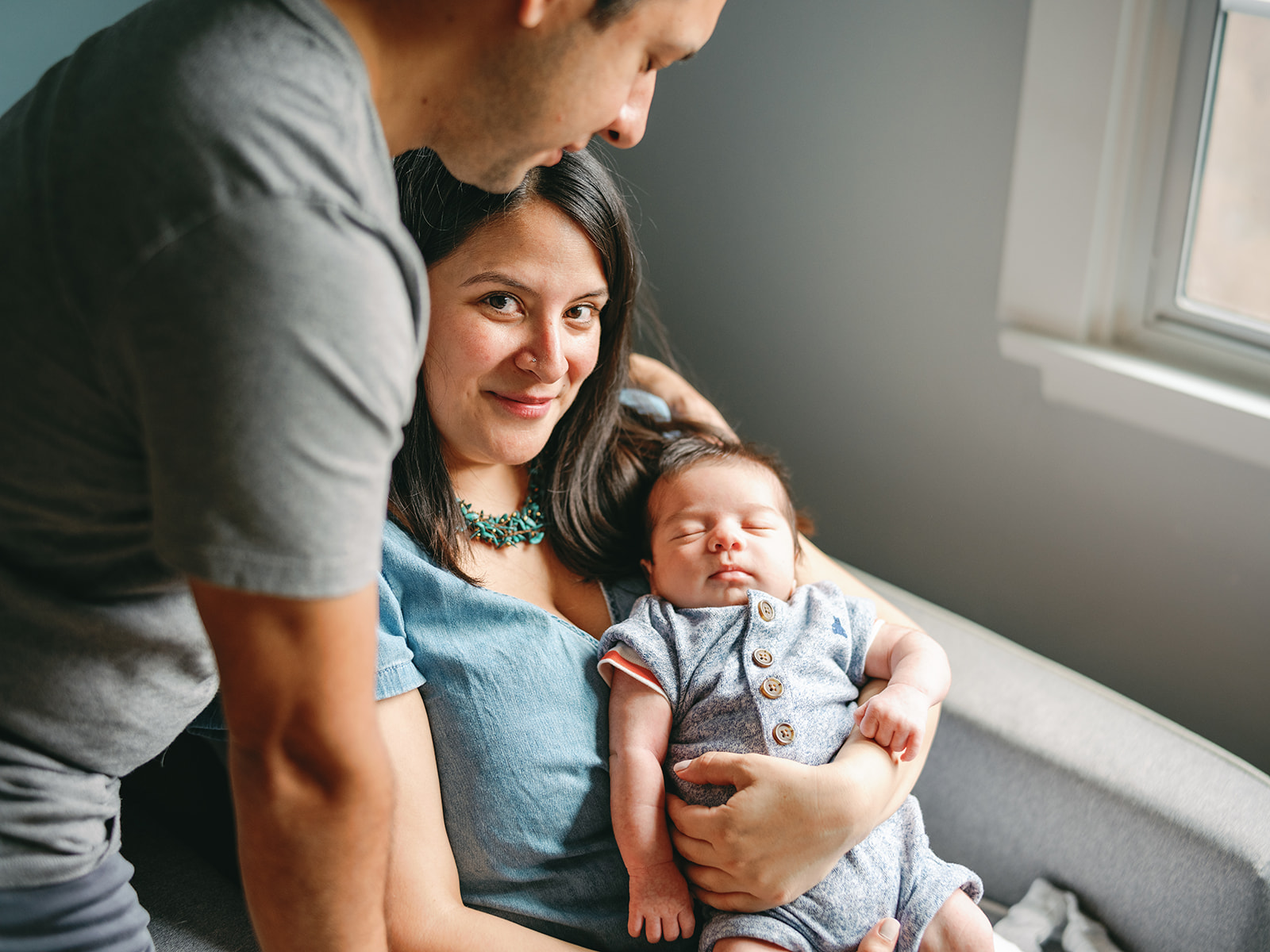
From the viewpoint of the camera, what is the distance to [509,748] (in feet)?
4.04

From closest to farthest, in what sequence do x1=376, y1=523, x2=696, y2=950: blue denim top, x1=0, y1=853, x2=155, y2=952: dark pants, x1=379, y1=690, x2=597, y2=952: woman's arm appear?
x1=0, y1=853, x2=155, y2=952: dark pants → x1=379, y1=690, x2=597, y2=952: woman's arm → x1=376, y1=523, x2=696, y2=950: blue denim top

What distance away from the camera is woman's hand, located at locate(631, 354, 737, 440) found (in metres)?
1.74

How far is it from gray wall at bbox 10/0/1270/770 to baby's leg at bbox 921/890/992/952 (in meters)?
0.79

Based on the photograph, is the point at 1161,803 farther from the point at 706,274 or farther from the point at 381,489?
the point at 706,274

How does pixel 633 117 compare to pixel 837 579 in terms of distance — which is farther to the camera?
pixel 837 579

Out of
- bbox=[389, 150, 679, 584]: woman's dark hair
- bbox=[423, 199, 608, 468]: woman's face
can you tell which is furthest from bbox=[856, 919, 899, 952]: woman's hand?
bbox=[423, 199, 608, 468]: woman's face

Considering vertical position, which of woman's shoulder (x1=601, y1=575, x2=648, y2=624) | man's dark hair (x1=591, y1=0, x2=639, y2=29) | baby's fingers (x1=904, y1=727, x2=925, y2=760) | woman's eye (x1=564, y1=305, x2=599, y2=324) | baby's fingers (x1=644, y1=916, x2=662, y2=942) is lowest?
baby's fingers (x1=644, y1=916, x2=662, y2=942)

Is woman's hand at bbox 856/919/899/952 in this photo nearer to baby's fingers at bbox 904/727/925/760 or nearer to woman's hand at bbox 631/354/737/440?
baby's fingers at bbox 904/727/925/760

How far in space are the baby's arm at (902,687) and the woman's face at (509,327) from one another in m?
0.55

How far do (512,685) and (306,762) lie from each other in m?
0.57

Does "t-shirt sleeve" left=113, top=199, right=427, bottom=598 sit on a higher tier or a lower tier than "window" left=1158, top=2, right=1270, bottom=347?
lower

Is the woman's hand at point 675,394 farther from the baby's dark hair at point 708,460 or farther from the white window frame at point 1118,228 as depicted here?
the white window frame at point 1118,228

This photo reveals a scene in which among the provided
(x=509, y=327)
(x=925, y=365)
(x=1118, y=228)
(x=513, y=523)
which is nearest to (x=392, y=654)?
(x=513, y=523)

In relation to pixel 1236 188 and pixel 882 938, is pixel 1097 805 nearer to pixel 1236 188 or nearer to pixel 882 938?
pixel 882 938
